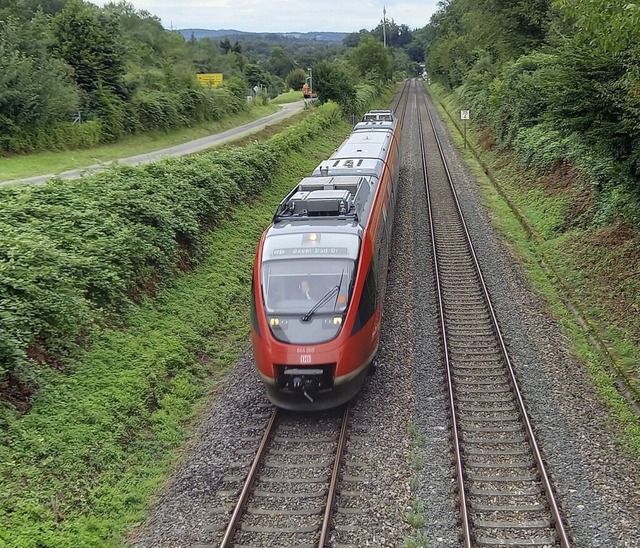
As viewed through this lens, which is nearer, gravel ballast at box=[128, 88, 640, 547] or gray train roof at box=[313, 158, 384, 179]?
gravel ballast at box=[128, 88, 640, 547]

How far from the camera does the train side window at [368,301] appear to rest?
364 inches

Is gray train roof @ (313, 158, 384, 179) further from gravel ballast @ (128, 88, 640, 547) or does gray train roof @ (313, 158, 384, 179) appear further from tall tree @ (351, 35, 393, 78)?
tall tree @ (351, 35, 393, 78)

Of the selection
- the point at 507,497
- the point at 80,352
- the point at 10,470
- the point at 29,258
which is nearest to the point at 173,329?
the point at 80,352

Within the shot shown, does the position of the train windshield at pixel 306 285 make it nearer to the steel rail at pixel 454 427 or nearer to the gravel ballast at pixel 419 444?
the gravel ballast at pixel 419 444

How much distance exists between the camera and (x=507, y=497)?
7.57 m

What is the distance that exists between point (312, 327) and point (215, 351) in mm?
3528

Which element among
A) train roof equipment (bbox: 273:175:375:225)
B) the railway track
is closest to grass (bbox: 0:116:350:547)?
train roof equipment (bbox: 273:175:375:225)

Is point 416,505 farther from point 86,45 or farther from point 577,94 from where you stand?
point 86,45

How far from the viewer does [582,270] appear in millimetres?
14648

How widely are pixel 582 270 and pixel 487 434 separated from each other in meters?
7.43

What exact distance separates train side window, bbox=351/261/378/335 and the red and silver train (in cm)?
2

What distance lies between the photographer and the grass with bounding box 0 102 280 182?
23.8m

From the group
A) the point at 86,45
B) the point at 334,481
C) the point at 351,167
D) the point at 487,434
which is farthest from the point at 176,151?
the point at 334,481

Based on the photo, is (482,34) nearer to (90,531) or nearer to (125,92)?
(125,92)
